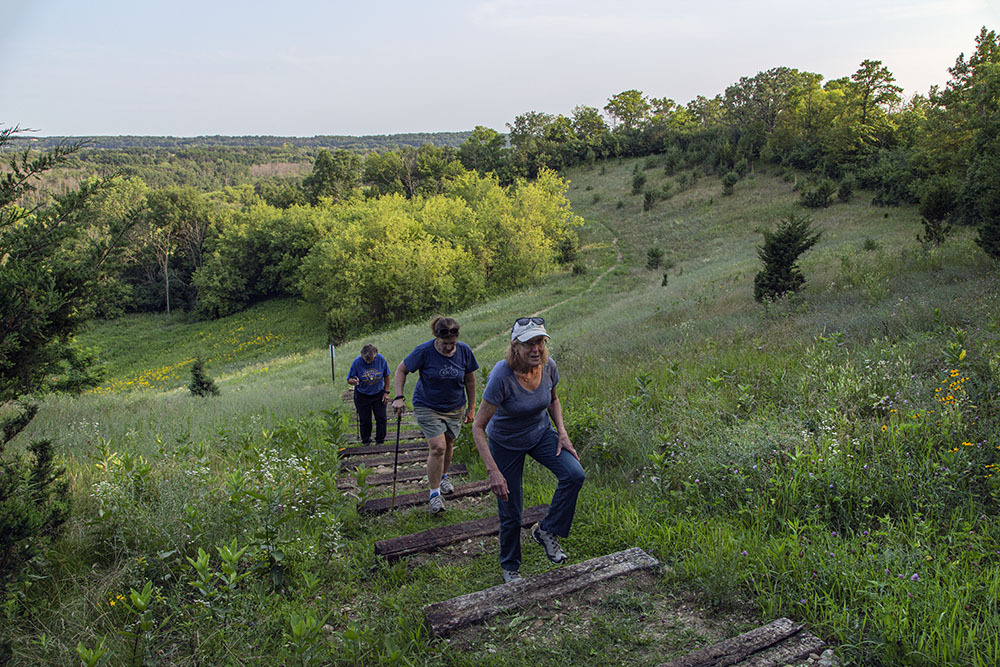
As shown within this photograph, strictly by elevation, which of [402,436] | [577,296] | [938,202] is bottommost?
[577,296]

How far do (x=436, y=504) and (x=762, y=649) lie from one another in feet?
10.3

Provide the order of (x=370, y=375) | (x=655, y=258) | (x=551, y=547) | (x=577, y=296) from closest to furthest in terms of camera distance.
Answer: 1. (x=551, y=547)
2. (x=370, y=375)
3. (x=577, y=296)
4. (x=655, y=258)

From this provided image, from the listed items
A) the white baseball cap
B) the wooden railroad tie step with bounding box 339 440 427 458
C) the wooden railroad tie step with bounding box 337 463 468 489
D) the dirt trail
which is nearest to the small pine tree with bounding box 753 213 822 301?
the dirt trail

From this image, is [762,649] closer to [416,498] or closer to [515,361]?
[515,361]

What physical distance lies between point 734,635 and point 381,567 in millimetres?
2433

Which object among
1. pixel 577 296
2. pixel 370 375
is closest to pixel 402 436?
pixel 370 375

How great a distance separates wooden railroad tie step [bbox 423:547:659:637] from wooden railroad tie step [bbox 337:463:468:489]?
2.74m

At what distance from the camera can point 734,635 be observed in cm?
315

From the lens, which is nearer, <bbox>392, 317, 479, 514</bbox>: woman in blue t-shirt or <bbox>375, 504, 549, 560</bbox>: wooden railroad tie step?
<bbox>375, 504, 549, 560</bbox>: wooden railroad tie step

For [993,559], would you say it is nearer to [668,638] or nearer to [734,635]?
[734,635]

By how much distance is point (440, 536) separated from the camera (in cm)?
451

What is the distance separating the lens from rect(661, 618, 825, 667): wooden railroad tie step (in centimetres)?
279

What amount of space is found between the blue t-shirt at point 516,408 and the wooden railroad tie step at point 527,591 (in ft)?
2.92

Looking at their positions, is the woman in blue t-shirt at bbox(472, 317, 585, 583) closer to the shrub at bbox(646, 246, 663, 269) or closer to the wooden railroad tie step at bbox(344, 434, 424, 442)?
the wooden railroad tie step at bbox(344, 434, 424, 442)
